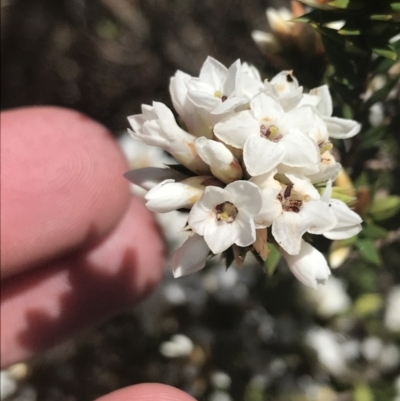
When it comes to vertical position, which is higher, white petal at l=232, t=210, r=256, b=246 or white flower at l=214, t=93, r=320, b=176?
white flower at l=214, t=93, r=320, b=176

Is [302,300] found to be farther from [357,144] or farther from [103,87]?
[103,87]

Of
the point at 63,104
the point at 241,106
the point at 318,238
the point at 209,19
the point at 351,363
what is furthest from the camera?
the point at 63,104

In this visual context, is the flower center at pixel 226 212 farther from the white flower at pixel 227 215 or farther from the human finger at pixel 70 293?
the human finger at pixel 70 293

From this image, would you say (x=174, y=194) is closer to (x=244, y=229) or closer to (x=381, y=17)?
(x=244, y=229)

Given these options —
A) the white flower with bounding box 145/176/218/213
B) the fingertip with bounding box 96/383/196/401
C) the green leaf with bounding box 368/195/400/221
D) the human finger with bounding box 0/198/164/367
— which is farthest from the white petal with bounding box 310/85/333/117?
the human finger with bounding box 0/198/164/367

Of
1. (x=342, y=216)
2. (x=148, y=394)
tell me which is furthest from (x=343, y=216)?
(x=148, y=394)

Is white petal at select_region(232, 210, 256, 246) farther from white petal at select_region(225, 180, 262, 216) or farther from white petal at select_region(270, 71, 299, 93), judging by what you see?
white petal at select_region(270, 71, 299, 93)

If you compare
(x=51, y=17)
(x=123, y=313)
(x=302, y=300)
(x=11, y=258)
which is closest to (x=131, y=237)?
(x=123, y=313)
